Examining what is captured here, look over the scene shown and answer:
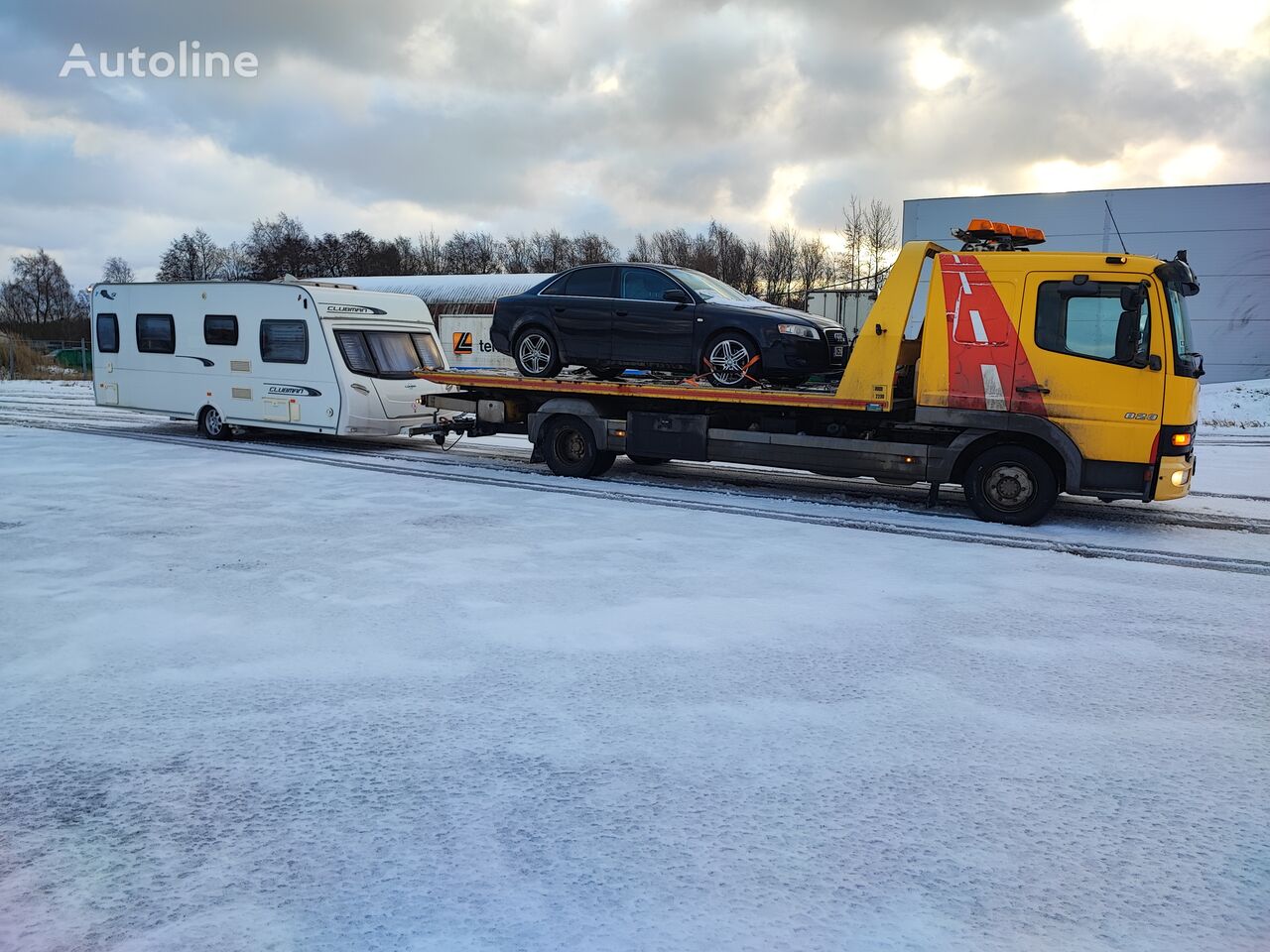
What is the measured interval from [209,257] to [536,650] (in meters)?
97.2

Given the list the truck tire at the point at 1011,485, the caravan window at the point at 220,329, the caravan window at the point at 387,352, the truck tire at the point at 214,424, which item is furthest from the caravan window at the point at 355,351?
the truck tire at the point at 1011,485

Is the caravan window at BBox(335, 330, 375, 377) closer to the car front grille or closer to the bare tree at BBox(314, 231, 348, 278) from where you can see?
the car front grille

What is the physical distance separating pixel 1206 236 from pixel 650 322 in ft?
95.8

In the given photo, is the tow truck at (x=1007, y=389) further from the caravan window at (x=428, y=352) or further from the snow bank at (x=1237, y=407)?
the snow bank at (x=1237, y=407)

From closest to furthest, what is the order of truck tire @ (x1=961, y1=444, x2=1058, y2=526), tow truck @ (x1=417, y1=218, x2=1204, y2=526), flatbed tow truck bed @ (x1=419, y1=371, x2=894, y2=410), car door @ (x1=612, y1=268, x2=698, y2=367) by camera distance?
tow truck @ (x1=417, y1=218, x2=1204, y2=526) < truck tire @ (x1=961, y1=444, x2=1058, y2=526) < flatbed tow truck bed @ (x1=419, y1=371, x2=894, y2=410) < car door @ (x1=612, y1=268, x2=698, y2=367)

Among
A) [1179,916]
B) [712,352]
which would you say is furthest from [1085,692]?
[712,352]

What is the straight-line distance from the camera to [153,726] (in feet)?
12.8

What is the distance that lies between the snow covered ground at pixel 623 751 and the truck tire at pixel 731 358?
335 cm

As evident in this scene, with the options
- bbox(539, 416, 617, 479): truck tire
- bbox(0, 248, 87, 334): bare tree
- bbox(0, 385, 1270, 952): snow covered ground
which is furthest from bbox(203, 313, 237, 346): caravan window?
bbox(0, 248, 87, 334): bare tree

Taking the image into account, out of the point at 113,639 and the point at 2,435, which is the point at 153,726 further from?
the point at 2,435

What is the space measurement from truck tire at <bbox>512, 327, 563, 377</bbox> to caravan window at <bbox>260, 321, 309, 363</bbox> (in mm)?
4263

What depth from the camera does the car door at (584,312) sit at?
35.6 ft

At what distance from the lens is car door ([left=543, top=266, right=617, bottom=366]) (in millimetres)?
10859

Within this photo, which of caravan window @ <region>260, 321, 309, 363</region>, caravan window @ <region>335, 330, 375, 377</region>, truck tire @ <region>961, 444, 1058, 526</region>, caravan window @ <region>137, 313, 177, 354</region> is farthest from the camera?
caravan window @ <region>137, 313, 177, 354</region>
